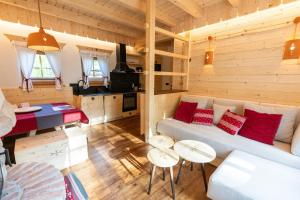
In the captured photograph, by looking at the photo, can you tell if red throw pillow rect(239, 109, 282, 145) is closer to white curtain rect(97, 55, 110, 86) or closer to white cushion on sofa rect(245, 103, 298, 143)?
white cushion on sofa rect(245, 103, 298, 143)

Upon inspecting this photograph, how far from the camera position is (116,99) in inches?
172

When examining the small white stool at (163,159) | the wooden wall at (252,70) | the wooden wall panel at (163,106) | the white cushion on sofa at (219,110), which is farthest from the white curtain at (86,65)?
the white cushion on sofa at (219,110)

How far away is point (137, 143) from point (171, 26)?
115 inches

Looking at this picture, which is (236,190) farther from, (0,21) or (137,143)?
(0,21)

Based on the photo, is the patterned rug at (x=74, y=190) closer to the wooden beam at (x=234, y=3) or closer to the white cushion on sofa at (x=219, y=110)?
the white cushion on sofa at (x=219, y=110)

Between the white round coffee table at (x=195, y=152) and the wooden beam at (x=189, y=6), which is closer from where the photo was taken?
the white round coffee table at (x=195, y=152)

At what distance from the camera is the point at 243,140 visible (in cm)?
202

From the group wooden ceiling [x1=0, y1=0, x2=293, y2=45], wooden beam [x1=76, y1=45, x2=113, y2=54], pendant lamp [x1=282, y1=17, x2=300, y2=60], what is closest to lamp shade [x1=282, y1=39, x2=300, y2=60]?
pendant lamp [x1=282, y1=17, x2=300, y2=60]

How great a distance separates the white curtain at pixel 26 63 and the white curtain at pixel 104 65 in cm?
160

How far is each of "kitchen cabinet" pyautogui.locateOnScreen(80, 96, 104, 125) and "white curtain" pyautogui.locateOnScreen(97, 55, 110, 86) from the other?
0.89 metres

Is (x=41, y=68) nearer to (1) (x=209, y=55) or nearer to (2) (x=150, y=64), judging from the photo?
(2) (x=150, y=64)

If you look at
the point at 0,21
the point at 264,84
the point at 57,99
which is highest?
the point at 0,21

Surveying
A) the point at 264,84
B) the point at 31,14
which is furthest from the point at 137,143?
the point at 31,14

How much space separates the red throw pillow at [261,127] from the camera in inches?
76.5
